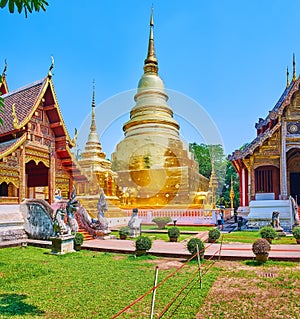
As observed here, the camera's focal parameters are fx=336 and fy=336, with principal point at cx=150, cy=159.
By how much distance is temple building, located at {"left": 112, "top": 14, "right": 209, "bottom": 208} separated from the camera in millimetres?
27934

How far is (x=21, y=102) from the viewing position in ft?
43.9

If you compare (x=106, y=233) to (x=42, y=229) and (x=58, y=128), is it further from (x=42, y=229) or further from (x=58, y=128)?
(x=58, y=128)

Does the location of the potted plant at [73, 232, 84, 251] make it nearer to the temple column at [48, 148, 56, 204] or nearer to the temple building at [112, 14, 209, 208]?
the temple column at [48, 148, 56, 204]

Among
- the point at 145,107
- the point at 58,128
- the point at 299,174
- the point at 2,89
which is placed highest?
the point at 145,107

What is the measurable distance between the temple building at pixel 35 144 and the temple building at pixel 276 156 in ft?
33.5

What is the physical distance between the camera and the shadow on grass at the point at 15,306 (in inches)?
207

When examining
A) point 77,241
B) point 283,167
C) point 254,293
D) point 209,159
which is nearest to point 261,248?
point 254,293

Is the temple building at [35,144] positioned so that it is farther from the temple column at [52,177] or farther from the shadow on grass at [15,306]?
the shadow on grass at [15,306]

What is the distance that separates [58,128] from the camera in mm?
14000

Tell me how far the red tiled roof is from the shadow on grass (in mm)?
7671

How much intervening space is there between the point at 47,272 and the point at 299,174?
1876cm

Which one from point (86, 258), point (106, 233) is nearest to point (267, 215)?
point (106, 233)

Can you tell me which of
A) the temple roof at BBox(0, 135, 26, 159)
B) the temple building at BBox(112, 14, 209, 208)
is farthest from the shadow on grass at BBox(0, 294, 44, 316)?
the temple building at BBox(112, 14, 209, 208)

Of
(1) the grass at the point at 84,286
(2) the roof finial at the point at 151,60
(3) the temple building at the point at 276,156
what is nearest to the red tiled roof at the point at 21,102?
(1) the grass at the point at 84,286
